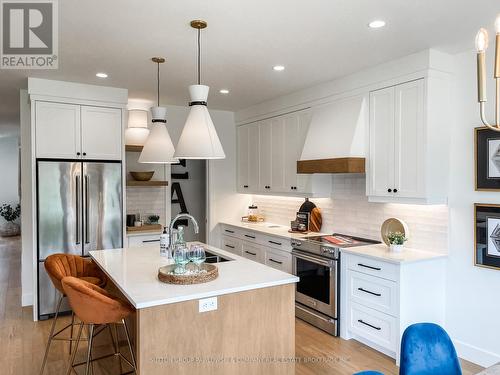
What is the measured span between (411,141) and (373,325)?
68.7 inches

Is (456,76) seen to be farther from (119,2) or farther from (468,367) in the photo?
(119,2)

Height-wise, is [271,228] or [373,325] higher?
[271,228]

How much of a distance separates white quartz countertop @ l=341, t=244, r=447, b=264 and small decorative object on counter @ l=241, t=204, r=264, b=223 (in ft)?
7.86

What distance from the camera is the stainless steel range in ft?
12.9

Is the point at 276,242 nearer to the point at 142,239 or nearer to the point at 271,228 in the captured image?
the point at 271,228

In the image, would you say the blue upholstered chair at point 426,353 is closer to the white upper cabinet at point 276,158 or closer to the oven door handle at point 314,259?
the oven door handle at point 314,259

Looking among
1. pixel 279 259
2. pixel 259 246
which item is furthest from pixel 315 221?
pixel 259 246

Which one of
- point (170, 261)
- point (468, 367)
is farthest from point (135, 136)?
point (468, 367)

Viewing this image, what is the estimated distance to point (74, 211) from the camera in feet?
14.7

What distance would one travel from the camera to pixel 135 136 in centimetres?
522

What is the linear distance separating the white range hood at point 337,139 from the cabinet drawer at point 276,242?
888 mm

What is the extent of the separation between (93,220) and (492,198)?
4162 millimetres

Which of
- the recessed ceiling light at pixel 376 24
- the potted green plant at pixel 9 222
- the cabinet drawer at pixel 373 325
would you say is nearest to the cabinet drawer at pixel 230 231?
the cabinet drawer at pixel 373 325

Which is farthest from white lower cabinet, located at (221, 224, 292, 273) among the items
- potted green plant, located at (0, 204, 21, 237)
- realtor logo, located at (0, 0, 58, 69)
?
potted green plant, located at (0, 204, 21, 237)
